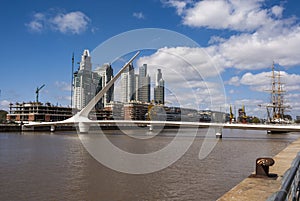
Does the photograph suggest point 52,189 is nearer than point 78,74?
Yes

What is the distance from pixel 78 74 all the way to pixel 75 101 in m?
11.2

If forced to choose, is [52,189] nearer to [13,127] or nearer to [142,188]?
[142,188]

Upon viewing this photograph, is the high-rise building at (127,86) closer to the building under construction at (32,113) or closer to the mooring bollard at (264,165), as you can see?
the building under construction at (32,113)

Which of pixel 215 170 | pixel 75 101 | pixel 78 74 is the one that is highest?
pixel 78 74

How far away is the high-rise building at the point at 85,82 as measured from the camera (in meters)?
69.2

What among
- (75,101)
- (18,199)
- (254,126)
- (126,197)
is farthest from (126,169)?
(75,101)

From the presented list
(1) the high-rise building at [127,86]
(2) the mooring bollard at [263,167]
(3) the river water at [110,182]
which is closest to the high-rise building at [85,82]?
(1) the high-rise building at [127,86]

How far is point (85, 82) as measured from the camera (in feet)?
250

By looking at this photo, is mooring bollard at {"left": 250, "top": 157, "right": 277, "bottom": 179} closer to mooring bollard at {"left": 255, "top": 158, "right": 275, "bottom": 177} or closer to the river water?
mooring bollard at {"left": 255, "top": 158, "right": 275, "bottom": 177}

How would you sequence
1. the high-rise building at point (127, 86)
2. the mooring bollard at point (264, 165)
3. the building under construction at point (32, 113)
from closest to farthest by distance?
the mooring bollard at point (264, 165), the building under construction at point (32, 113), the high-rise building at point (127, 86)

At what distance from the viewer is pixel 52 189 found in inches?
274

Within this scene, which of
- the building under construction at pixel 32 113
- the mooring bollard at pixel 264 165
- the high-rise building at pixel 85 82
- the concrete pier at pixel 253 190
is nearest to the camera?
the concrete pier at pixel 253 190

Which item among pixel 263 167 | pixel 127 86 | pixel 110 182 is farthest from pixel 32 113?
pixel 263 167

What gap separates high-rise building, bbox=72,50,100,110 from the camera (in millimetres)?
69188
